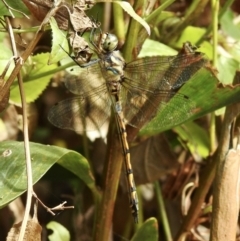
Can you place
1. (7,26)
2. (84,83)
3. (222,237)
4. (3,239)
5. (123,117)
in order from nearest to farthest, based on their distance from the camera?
(7,26) → (222,237) → (123,117) → (84,83) → (3,239)

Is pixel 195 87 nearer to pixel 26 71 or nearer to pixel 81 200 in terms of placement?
pixel 26 71

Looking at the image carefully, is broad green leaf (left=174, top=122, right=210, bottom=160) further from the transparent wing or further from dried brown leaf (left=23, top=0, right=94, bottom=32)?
dried brown leaf (left=23, top=0, right=94, bottom=32)

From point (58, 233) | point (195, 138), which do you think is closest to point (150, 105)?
point (195, 138)

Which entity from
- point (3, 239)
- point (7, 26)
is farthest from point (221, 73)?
point (3, 239)

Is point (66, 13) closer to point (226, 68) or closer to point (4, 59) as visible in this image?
point (4, 59)

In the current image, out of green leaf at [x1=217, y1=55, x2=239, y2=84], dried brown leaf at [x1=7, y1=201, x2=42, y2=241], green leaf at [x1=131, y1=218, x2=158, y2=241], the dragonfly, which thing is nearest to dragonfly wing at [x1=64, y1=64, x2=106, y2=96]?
the dragonfly

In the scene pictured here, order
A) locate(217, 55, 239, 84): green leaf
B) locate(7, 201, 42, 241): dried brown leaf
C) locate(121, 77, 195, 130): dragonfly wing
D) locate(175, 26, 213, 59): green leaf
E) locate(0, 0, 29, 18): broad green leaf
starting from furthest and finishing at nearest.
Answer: locate(175, 26, 213, 59): green leaf, locate(217, 55, 239, 84): green leaf, locate(121, 77, 195, 130): dragonfly wing, locate(0, 0, 29, 18): broad green leaf, locate(7, 201, 42, 241): dried brown leaf
